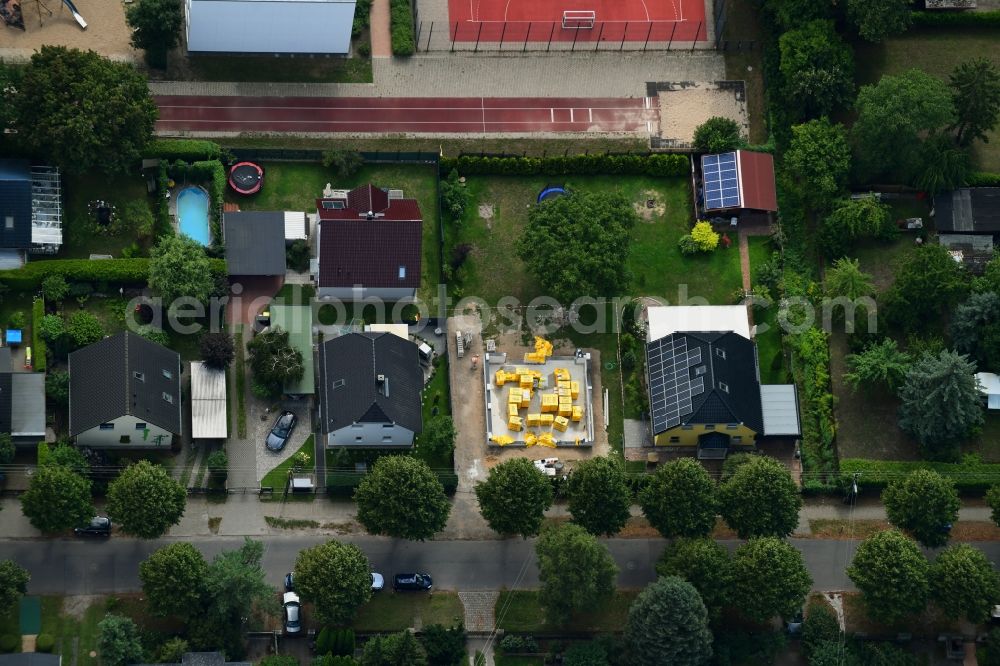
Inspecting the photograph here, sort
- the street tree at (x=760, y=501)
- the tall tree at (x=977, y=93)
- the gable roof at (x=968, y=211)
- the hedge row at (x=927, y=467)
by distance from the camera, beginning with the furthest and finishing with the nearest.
Result: the gable roof at (x=968, y=211), the tall tree at (x=977, y=93), the hedge row at (x=927, y=467), the street tree at (x=760, y=501)

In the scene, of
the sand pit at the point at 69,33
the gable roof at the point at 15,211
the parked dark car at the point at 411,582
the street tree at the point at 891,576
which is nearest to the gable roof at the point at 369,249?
the gable roof at the point at 15,211

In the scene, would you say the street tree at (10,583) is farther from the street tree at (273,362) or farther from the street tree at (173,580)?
the street tree at (273,362)

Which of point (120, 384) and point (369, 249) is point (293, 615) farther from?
point (369, 249)

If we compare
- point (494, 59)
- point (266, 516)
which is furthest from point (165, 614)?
point (494, 59)

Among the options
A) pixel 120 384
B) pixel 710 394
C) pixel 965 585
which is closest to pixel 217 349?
pixel 120 384

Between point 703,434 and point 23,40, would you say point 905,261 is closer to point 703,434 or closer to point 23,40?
point 703,434

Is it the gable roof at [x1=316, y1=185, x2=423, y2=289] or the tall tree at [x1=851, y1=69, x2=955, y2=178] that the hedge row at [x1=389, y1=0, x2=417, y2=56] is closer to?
the gable roof at [x1=316, y1=185, x2=423, y2=289]

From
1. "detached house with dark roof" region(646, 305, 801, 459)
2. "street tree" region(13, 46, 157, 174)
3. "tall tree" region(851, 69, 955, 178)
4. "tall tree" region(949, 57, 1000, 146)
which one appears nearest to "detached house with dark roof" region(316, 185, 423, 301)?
"street tree" region(13, 46, 157, 174)
